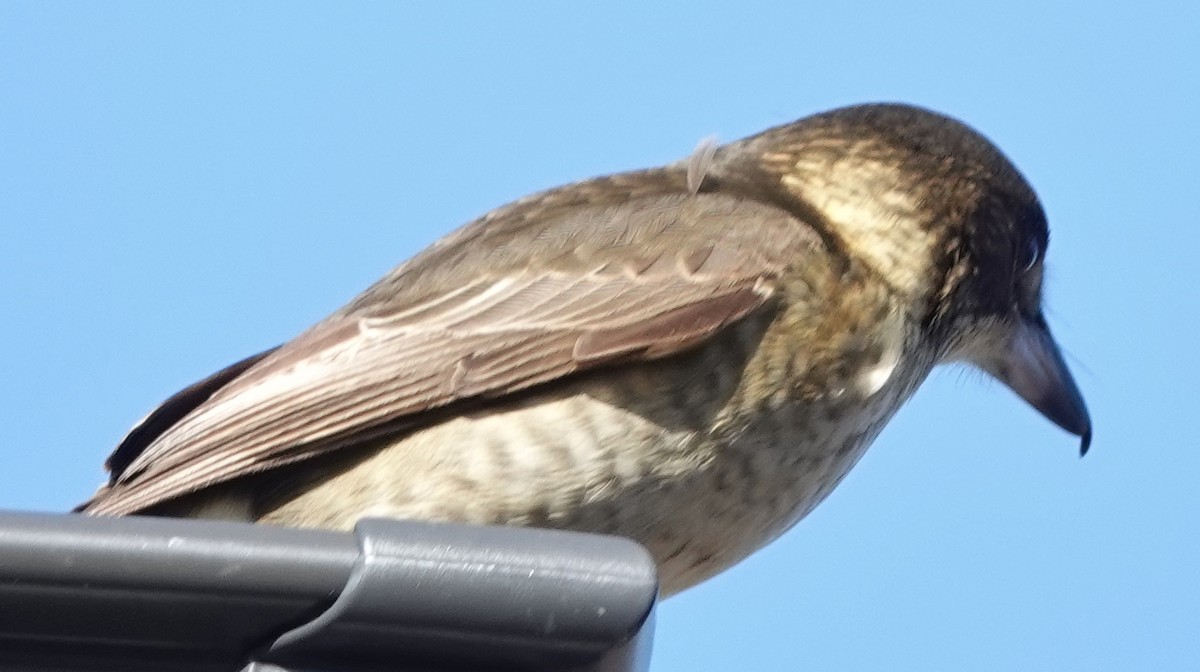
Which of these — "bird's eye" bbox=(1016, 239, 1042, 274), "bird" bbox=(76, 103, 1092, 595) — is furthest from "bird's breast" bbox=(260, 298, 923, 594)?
"bird's eye" bbox=(1016, 239, 1042, 274)

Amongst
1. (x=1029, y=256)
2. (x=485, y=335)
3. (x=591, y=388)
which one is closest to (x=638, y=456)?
(x=591, y=388)

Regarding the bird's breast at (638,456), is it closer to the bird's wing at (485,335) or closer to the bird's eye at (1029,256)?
the bird's wing at (485,335)

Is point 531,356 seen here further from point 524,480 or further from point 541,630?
point 541,630

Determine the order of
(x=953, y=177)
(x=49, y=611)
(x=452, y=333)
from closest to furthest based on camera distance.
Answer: (x=49, y=611) → (x=452, y=333) → (x=953, y=177)

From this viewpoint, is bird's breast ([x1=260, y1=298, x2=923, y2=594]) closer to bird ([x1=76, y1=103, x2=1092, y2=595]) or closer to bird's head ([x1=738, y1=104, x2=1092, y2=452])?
bird ([x1=76, y1=103, x2=1092, y2=595])

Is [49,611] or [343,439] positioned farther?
[343,439]

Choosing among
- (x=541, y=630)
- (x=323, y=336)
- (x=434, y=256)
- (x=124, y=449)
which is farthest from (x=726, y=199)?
(x=541, y=630)

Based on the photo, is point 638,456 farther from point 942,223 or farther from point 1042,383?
point 1042,383
